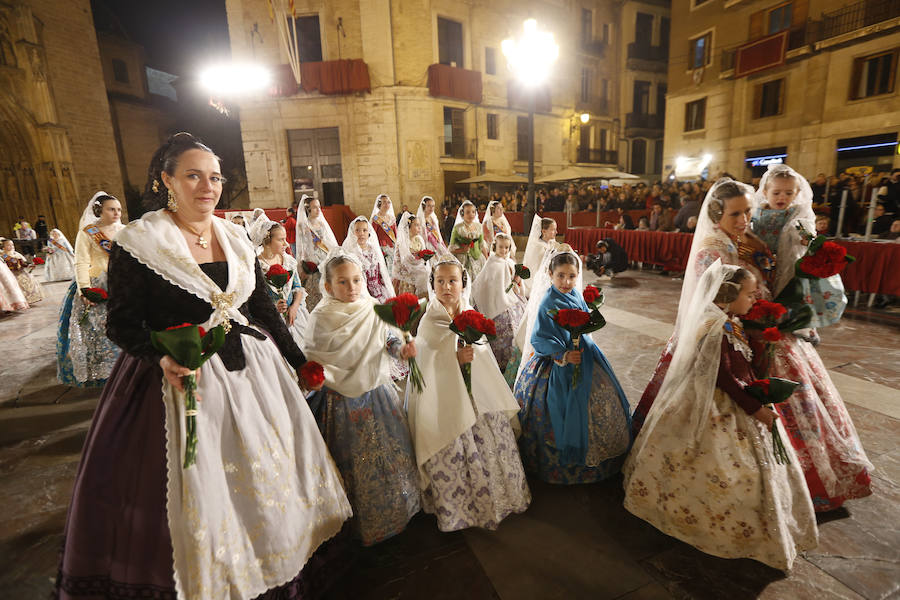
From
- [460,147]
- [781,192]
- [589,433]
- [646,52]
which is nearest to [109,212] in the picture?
[589,433]

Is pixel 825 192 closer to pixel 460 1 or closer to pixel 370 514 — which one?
pixel 370 514

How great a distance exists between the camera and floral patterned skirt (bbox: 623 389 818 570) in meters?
2.08

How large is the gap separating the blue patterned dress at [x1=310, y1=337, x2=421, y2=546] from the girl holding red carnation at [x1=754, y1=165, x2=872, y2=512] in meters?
2.13

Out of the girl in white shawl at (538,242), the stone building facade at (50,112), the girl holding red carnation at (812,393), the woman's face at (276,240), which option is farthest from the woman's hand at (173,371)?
the stone building facade at (50,112)

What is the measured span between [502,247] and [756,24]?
19.1 meters

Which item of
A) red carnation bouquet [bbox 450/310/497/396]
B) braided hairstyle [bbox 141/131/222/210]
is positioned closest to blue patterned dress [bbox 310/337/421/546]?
red carnation bouquet [bbox 450/310/497/396]

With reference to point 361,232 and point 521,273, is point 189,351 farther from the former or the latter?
point 361,232

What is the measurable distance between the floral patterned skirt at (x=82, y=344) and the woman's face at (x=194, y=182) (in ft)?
11.6

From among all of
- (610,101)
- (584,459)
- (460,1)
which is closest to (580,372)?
(584,459)

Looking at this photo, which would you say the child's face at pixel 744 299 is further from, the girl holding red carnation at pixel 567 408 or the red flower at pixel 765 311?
the girl holding red carnation at pixel 567 408

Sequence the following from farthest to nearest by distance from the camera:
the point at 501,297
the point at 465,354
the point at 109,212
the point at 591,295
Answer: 1. the point at 501,297
2. the point at 109,212
3. the point at 591,295
4. the point at 465,354

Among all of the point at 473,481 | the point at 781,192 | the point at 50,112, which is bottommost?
the point at 473,481

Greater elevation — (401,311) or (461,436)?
(401,311)

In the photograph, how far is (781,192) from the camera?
284 cm
